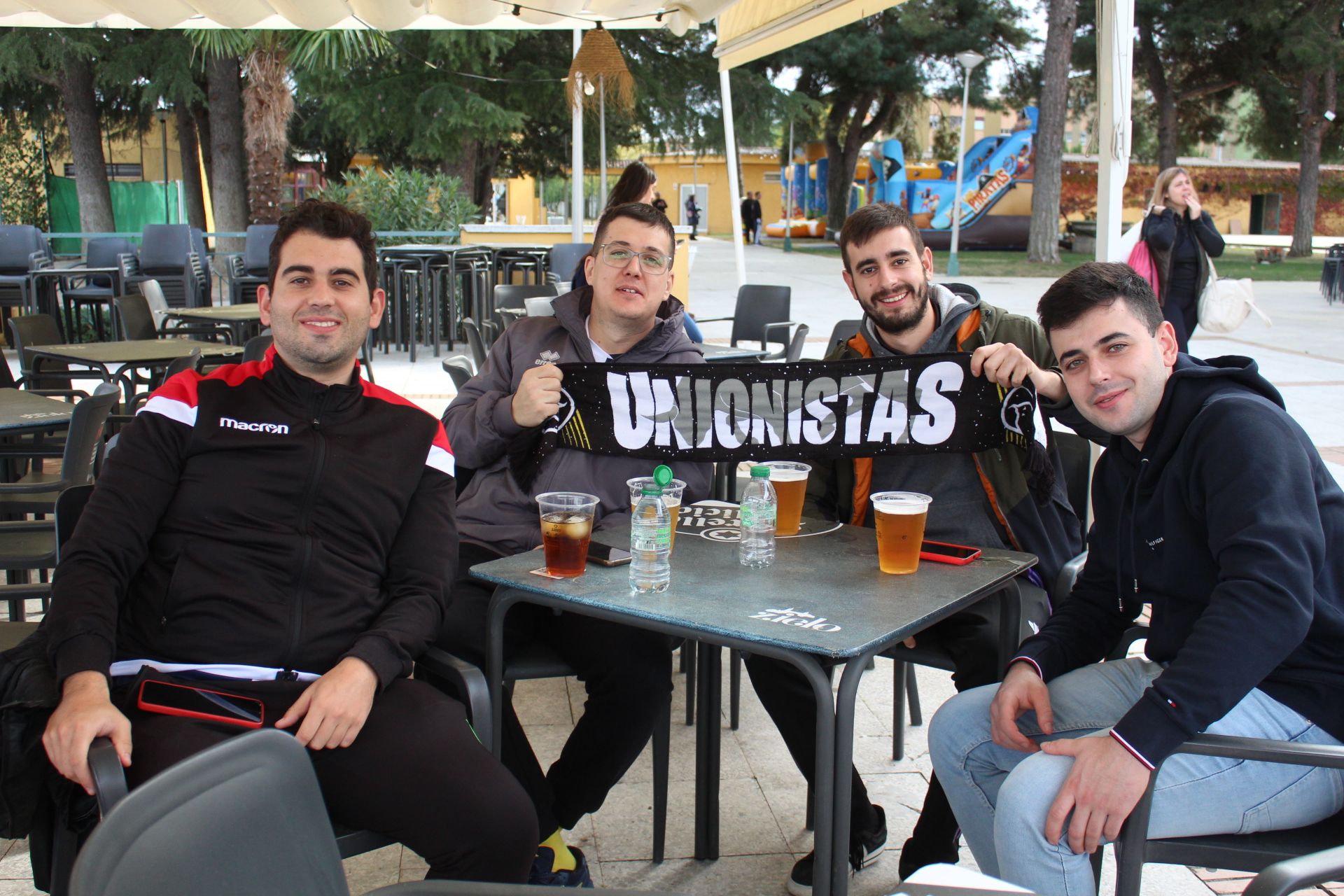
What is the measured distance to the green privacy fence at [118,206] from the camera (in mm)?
21734

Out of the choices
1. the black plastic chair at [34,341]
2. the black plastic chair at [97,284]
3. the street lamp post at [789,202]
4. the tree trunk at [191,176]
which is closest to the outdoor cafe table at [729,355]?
the black plastic chair at [34,341]

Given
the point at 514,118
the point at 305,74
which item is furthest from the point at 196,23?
the point at 305,74

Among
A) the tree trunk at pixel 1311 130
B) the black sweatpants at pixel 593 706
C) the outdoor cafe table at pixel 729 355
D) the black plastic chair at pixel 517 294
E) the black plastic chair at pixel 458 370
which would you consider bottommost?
the black sweatpants at pixel 593 706

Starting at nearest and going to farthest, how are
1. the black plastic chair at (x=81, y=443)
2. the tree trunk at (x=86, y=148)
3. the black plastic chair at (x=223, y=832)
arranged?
the black plastic chair at (x=223, y=832) < the black plastic chair at (x=81, y=443) < the tree trunk at (x=86, y=148)

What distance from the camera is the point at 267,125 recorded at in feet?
49.9

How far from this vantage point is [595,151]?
23891mm

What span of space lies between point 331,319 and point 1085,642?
5.79ft

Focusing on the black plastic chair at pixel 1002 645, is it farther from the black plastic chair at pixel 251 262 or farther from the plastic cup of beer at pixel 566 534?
the black plastic chair at pixel 251 262

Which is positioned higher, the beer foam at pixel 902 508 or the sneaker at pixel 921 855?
the beer foam at pixel 902 508

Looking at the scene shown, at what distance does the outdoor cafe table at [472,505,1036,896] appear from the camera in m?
2.05

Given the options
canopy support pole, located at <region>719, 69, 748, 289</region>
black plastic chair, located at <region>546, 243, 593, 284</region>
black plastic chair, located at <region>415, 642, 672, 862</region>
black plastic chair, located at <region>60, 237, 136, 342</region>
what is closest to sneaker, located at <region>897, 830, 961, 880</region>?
black plastic chair, located at <region>415, 642, 672, 862</region>

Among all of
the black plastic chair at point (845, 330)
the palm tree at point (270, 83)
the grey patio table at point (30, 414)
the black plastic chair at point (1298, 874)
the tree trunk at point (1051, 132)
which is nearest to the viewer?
the black plastic chair at point (1298, 874)

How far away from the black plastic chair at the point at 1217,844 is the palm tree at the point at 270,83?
44.4ft

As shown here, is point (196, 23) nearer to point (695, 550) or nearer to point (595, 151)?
point (695, 550)
